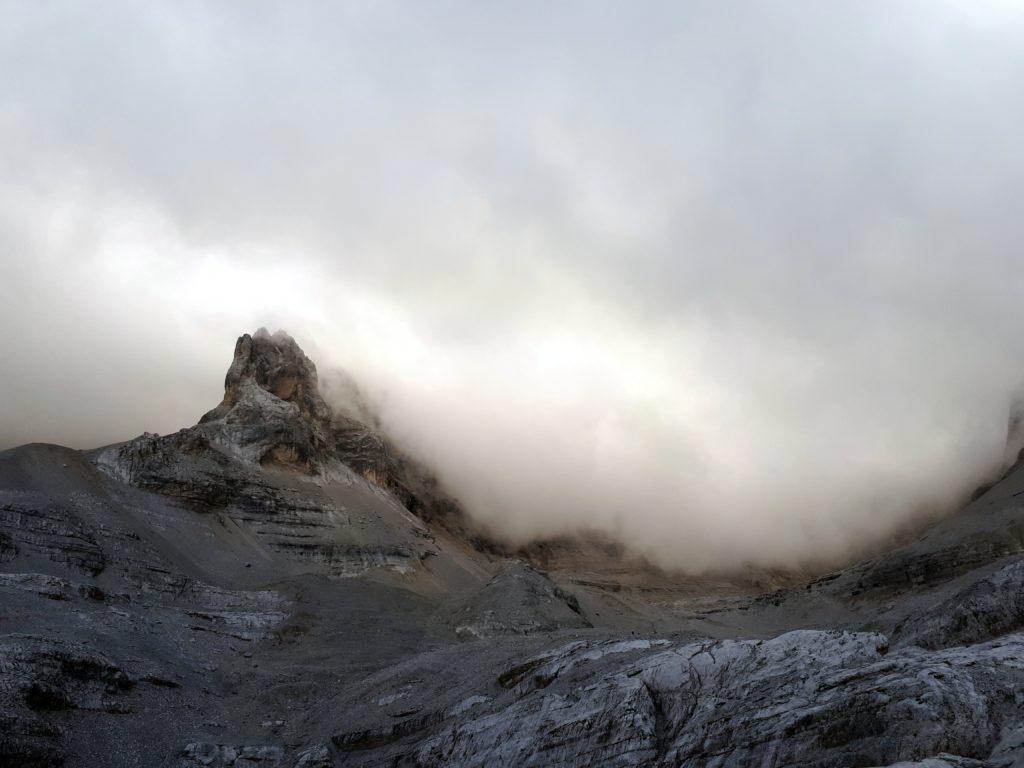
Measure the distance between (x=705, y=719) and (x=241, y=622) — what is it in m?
43.0

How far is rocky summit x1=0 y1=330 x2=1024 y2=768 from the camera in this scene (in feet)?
68.7

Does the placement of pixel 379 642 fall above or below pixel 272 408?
below

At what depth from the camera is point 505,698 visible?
31.2 metres

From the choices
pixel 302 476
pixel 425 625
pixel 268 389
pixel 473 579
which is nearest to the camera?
pixel 425 625

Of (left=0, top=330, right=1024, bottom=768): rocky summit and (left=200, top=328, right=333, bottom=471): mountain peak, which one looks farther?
(left=200, top=328, right=333, bottom=471): mountain peak

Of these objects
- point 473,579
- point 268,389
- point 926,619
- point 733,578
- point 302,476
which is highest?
point 268,389

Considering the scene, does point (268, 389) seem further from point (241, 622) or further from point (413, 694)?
point (413, 694)

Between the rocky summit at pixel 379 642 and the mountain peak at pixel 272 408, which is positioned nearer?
the rocky summit at pixel 379 642

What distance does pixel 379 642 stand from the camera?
57875 mm

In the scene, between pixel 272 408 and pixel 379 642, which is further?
pixel 272 408

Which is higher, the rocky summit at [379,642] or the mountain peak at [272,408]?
the mountain peak at [272,408]

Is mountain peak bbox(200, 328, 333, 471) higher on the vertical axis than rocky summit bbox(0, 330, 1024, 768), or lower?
higher

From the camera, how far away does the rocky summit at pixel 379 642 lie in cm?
2095

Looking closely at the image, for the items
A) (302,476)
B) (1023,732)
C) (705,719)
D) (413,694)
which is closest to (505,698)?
(413,694)
